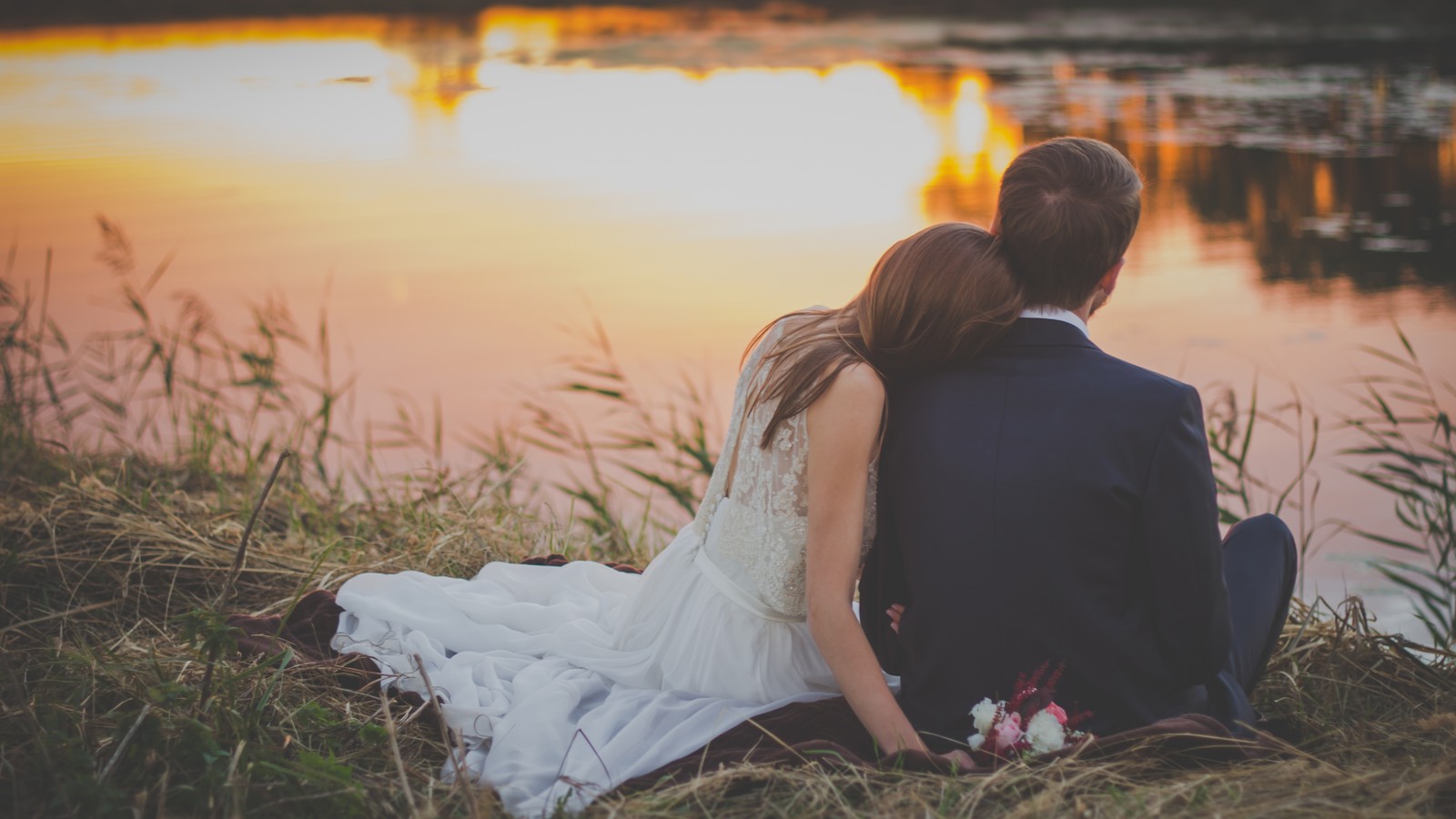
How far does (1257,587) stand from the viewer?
234 cm

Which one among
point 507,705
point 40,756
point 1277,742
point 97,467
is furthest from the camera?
point 97,467

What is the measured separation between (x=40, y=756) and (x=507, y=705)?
2.54ft

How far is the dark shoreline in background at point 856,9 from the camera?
45.4 ft

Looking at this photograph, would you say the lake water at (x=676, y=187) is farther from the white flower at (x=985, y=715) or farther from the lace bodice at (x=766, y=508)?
the lace bodice at (x=766, y=508)

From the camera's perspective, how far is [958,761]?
6.75ft

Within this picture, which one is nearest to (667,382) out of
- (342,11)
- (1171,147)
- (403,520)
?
(403,520)

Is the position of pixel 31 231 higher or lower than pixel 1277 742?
higher

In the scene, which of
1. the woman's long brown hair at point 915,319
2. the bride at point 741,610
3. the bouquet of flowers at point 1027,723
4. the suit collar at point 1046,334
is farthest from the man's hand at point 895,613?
the suit collar at point 1046,334

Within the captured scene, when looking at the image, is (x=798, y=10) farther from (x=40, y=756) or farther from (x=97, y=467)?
(x=40, y=756)

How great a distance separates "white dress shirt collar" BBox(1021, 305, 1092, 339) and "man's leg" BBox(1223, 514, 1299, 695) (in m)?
0.66

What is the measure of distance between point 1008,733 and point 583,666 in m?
0.88

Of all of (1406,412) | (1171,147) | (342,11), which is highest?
(342,11)

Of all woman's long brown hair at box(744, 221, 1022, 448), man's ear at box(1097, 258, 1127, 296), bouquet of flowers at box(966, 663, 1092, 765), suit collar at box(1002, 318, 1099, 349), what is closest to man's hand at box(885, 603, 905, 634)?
bouquet of flowers at box(966, 663, 1092, 765)

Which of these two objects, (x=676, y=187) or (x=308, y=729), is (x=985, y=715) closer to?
(x=308, y=729)
